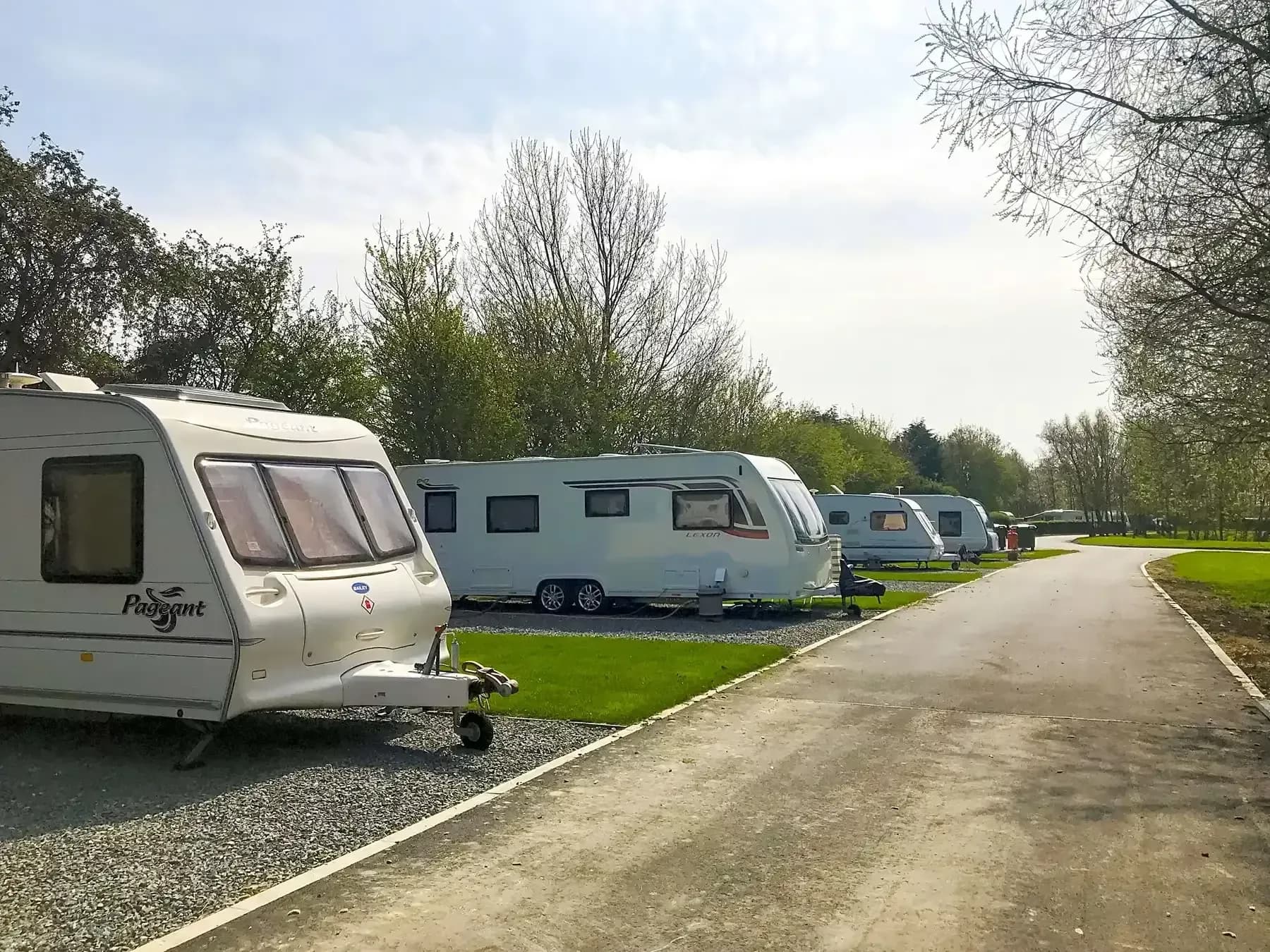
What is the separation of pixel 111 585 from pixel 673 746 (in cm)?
431

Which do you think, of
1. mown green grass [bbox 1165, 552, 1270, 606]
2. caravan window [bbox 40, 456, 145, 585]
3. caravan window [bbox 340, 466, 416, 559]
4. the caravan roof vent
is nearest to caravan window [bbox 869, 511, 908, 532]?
mown green grass [bbox 1165, 552, 1270, 606]

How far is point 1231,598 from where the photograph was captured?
23.3m

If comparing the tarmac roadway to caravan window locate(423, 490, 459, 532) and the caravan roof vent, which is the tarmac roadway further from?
caravan window locate(423, 490, 459, 532)

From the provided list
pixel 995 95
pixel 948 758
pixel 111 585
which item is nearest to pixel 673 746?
pixel 948 758

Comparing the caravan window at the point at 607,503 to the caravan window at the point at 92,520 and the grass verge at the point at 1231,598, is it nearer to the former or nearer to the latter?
the grass verge at the point at 1231,598

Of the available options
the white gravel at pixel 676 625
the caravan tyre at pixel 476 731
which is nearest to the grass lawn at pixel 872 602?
the white gravel at pixel 676 625

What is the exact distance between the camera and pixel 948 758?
26.8 feet

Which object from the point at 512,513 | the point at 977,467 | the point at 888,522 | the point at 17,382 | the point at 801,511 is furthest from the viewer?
the point at 977,467

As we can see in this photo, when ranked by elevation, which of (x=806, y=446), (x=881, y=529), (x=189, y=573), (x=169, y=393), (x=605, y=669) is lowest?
(x=605, y=669)

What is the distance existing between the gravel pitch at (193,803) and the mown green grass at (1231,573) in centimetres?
1908

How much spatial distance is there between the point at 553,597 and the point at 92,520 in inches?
460

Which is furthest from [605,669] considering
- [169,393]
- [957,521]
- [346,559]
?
[957,521]

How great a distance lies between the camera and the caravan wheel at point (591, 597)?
19.0 metres

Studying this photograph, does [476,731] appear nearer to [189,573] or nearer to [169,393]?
[189,573]
